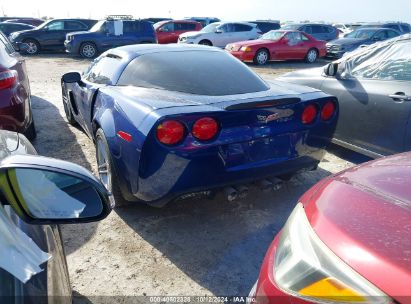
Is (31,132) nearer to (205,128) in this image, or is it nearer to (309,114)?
(205,128)

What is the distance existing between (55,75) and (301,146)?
9896mm

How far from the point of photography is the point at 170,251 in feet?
8.98

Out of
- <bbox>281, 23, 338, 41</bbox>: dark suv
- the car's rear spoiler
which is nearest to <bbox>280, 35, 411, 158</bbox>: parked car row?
the car's rear spoiler

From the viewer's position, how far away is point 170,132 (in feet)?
8.07

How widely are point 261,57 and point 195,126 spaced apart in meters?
12.1

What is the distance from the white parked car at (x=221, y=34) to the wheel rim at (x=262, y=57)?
345 cm

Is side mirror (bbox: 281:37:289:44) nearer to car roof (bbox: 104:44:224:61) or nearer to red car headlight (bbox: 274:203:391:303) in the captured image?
car roof (bbox: 104:44:224:61)

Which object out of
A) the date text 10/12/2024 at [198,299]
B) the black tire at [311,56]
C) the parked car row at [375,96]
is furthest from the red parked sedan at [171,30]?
the date text 10/12/2024 at [198,299]

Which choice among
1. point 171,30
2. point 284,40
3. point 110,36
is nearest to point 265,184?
point 284,40

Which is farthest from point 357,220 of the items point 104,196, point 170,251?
point 170,251

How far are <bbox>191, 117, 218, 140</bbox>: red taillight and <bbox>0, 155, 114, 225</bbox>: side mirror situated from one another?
1257 millimetres

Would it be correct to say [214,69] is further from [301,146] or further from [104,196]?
[104,196]

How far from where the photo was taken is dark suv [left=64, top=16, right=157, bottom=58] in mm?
15510

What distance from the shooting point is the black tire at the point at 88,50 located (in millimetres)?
15586
